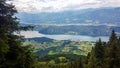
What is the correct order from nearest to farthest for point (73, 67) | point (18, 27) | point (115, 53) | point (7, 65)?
point (7, 65)
point (18, 27)
point (115, 53)
point (73, 67)

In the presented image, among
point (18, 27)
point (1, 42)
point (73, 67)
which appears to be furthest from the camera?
point (73, 67)

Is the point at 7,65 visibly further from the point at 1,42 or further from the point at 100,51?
the point at 100,51

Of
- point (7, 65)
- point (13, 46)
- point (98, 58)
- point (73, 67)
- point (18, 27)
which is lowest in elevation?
point (73, 67)

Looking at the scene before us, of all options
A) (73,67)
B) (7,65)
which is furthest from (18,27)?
(73,67)

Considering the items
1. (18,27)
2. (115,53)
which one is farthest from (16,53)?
(115,53)

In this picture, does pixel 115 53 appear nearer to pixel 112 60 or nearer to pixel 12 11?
pixel 112 60

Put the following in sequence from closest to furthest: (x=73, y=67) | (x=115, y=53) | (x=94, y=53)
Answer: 1. (x=115, y=53)
2. (x=94, y=53)
3. (x=73, y=67)

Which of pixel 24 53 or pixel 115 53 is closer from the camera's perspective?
pixel 24 53

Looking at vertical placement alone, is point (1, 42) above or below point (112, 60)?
above

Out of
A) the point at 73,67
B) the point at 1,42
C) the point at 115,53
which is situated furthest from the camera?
the point at 73,67
